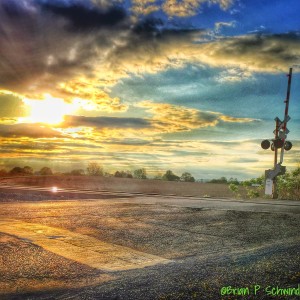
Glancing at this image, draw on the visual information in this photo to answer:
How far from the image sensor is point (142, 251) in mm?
8523

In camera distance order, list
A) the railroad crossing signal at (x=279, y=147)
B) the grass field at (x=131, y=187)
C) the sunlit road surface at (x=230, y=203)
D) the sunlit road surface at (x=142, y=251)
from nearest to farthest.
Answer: the sunlit road surface at (x=142, y=251) → the sunlit road surface at (x=230, y=203) → the railroad crossing signal at (x=279, y=147) → the grass field at (x=131, y=187)

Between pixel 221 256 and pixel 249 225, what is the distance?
15.7 feet

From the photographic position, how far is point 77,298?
5082mm

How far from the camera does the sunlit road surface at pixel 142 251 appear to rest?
533 centimetres

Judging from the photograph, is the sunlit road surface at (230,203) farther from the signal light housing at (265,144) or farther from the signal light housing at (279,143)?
the signal light housing at (265,144)

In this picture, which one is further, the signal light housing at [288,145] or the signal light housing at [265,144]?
the signal light housing at [265,144]

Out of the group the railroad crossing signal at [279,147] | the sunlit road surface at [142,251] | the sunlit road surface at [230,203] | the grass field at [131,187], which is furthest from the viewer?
the grass field at [131,187]

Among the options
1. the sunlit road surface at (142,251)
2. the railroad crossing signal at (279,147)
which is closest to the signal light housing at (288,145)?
the railroad crossing signal at (279,147)

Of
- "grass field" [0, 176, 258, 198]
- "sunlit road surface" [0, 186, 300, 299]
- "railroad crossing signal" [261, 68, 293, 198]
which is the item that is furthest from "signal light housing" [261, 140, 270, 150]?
"sunlit road surface" [0, 186, 300, 299]

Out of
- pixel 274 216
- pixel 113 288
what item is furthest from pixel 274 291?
pixel 274 216

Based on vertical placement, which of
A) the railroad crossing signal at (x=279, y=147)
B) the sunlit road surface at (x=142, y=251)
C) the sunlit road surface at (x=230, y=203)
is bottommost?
the sunlit road surface at (x=142, y=251)

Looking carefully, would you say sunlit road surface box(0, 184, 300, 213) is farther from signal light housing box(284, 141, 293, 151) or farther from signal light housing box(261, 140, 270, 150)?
signal light housing box(261, 140, 270, 150)

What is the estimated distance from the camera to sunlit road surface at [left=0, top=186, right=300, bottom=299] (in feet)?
17.5

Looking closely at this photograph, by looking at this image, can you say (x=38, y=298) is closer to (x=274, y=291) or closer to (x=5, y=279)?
(x=5, y=279)
